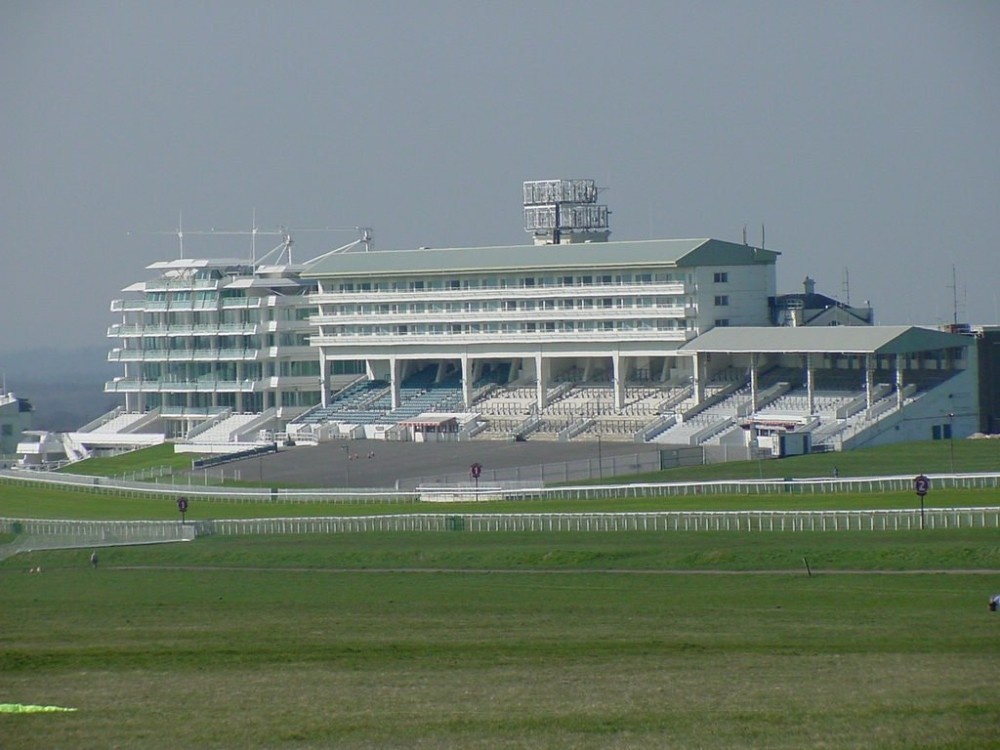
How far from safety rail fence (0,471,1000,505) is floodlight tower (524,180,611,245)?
29660 mm

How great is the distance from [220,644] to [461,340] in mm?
60923

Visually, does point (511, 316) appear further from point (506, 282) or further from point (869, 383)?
point (869, 383)

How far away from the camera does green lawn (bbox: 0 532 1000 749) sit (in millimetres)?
21641

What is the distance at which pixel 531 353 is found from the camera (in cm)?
8800

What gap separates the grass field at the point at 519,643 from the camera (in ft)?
71.1

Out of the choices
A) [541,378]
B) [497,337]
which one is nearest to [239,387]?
[497,337]

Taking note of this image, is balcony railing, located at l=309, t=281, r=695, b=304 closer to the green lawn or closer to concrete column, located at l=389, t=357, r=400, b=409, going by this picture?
concrete column, located at l=389, t=357, r=400, b=409

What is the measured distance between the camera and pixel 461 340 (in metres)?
90.2

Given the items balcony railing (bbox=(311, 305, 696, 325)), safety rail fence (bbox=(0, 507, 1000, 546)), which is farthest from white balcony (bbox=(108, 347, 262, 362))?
safety rail fence (bbox=(0, 507, 1000, 546))

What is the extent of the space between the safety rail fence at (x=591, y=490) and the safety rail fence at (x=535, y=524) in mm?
7662

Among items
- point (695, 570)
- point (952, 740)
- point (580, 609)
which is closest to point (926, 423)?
point (695, 570)

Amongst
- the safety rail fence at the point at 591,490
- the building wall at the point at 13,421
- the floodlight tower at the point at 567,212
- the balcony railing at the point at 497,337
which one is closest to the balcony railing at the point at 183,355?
the balcony railing at the point at 497,337

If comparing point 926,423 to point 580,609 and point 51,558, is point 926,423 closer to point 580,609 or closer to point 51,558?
point 51,558

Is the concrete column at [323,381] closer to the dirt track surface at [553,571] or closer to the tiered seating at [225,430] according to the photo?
the tiered seating at [225,430]
